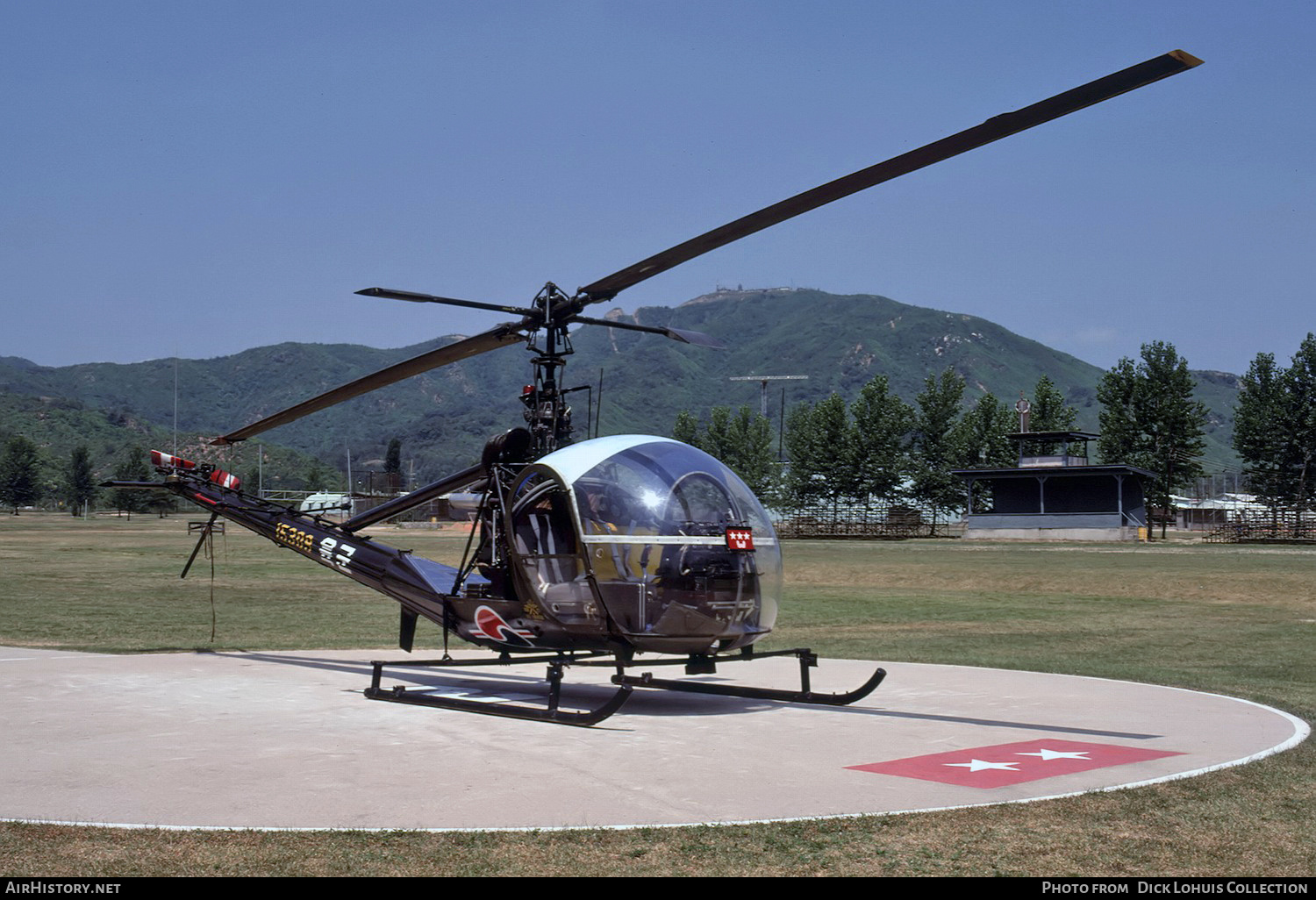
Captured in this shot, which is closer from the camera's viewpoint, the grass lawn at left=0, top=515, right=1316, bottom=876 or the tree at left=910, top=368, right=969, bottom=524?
the grass lawn at left=0, top=515, right=1316, bottom=876

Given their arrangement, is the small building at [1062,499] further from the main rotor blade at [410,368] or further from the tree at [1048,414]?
the main rotor blade at [410,368]

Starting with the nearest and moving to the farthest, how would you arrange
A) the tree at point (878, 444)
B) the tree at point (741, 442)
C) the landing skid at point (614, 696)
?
the landing skid at point (614, 696), the tree at point (878, 444), the tree at point (741, 442)

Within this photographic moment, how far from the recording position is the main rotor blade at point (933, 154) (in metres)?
6.98

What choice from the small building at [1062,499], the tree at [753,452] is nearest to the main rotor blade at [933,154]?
the small building at [1062,499]

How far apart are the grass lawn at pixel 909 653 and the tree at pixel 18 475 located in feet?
291

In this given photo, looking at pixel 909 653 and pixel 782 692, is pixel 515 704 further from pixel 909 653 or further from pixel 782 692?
pixel 909 653

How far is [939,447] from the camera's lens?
313 ft

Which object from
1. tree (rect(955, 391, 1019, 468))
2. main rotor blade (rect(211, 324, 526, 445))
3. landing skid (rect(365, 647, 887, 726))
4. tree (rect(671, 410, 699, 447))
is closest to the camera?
landing skid (rect(365, 647, 887, 726))

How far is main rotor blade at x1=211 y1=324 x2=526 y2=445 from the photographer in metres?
12.4

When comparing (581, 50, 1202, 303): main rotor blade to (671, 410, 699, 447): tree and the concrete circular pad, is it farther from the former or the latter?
(671, 410, 699, 447): tree

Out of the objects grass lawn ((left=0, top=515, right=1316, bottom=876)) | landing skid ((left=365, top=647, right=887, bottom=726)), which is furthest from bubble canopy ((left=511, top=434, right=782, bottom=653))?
grass lawn ((left=0, top=515, right=1316, bottom=876))

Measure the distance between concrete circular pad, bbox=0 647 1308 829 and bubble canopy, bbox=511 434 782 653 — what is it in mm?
957

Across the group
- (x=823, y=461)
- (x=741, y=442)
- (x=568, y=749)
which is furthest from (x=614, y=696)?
(x=741, y=442)
